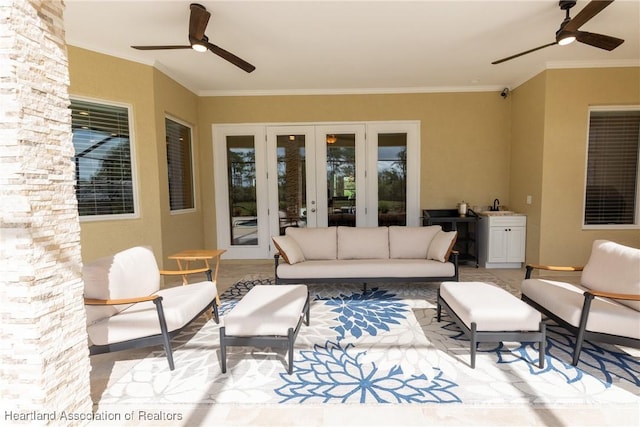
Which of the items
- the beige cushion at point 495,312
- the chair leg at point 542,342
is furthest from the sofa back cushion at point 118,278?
the chair leg at point 542,342

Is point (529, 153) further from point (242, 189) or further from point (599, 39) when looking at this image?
point (242, 189)

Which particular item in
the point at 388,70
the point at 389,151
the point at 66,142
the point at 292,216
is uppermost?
the point at 388,70

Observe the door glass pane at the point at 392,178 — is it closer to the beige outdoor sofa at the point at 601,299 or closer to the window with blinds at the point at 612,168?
the window with blinds at the point at 612,168

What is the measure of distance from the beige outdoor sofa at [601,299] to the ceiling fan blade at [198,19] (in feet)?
12.9

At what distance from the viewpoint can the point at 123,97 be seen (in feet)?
13.2

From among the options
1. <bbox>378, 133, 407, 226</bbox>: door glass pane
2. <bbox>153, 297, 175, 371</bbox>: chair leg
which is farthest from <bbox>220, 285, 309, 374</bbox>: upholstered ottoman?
<bbox>378, 133, 407, 226</bbox>: door glass pane

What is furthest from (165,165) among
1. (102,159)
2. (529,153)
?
(529,153)

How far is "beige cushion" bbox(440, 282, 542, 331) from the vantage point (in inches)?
88.2

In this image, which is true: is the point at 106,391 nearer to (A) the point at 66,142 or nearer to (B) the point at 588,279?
(A) the point at 66,142

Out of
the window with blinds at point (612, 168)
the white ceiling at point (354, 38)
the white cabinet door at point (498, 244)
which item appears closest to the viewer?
the white ceiling at point (354, 38)

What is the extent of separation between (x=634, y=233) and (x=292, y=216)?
18.0ft

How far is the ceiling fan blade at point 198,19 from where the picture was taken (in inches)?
109

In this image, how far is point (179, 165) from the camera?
518 centimetres

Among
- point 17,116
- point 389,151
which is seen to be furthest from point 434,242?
point 17,116
